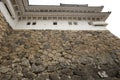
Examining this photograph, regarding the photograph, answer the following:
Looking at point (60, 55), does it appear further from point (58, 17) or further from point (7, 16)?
point (7, 16)

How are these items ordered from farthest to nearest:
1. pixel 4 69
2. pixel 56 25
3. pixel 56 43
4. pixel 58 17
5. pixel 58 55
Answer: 1. pixel 58 17
2. pixel 56 25
3. pixel 56 43
4. pixel 58 55
5. pixel 4 69

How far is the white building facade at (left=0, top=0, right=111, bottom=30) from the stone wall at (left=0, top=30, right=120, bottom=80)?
34.3 inches

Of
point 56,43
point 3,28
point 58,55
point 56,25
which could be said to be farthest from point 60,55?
point 3,28

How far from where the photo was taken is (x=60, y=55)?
400 inches

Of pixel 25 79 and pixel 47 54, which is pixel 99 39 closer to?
pixel 47 54

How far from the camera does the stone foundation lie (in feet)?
28.3

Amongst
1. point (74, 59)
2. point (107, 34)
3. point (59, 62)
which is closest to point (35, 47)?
point (59, 62)

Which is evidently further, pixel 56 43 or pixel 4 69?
pixel 56 43

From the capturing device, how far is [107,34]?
12617 millimetres

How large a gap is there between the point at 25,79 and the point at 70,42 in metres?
4.63

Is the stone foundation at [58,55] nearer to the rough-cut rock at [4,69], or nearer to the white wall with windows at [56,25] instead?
the rough-cut rock at [4,69]

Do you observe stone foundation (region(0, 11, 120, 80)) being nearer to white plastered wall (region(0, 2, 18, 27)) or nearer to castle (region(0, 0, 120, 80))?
castle (region(0, 0, 120, 80))

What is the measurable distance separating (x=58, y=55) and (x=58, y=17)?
4974mm

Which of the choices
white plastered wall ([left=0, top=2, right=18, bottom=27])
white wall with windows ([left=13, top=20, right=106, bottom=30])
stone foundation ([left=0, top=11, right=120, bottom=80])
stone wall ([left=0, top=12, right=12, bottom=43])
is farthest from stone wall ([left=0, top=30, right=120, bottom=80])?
white plastered wall ([left=0, top=2, right=18, bottom=27])
